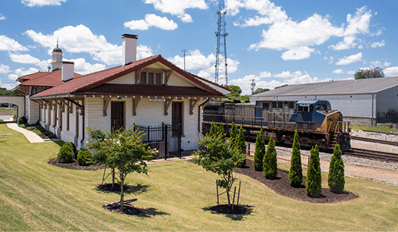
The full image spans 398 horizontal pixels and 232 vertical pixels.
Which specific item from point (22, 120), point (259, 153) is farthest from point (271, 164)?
point (22, 120)

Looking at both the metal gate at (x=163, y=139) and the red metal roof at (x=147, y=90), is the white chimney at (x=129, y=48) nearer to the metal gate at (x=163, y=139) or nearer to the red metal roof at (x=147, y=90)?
the red metal roof at (x=147, y=90)

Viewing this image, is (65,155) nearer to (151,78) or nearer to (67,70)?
(151,78)

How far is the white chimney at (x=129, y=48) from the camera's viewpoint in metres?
18.4

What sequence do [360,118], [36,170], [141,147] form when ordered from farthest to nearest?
[360,118], [36,170], [141,147]

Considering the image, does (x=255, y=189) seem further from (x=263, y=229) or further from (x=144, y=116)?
(x=144, y=116)

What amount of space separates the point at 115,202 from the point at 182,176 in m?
4.51

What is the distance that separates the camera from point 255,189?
11.7 metres

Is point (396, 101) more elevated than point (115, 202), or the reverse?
point (396, 101)

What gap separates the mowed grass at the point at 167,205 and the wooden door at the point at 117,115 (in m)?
3.74

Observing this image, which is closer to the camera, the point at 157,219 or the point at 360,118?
the point at 157,219

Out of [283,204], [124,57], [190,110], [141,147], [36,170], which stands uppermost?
[124,57]

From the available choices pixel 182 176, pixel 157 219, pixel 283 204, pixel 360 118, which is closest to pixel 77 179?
pixel 182 176

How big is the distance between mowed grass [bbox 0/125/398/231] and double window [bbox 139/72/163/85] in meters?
5.72

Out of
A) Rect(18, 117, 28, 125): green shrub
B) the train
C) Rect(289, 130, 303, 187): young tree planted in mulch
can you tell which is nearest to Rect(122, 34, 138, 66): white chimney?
the train
